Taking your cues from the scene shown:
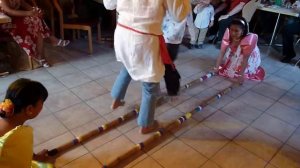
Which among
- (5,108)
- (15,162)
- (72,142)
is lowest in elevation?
(72,142)

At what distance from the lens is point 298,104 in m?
2.49

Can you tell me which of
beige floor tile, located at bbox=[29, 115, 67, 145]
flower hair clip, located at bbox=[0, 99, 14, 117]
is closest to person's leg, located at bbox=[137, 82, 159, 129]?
beige floor tile, located at bbox=[29, 115, 67, 145]

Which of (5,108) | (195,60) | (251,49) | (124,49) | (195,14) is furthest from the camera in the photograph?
(195,14)

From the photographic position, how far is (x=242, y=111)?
2.30 m

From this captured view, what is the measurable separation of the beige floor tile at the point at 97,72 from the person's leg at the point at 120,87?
1.93ft

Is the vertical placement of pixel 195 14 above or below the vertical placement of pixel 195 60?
above

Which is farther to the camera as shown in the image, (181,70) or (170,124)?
(181,70)

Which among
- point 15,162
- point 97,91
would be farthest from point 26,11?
point 15,162

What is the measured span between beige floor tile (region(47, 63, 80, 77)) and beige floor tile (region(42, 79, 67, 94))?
0.45 feet

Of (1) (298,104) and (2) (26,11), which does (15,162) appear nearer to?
(2) (26,11)

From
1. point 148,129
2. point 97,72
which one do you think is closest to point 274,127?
point 148,129

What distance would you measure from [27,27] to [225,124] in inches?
81.3

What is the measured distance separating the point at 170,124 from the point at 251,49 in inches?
49.0

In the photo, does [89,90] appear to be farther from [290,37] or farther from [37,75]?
[290,37]
